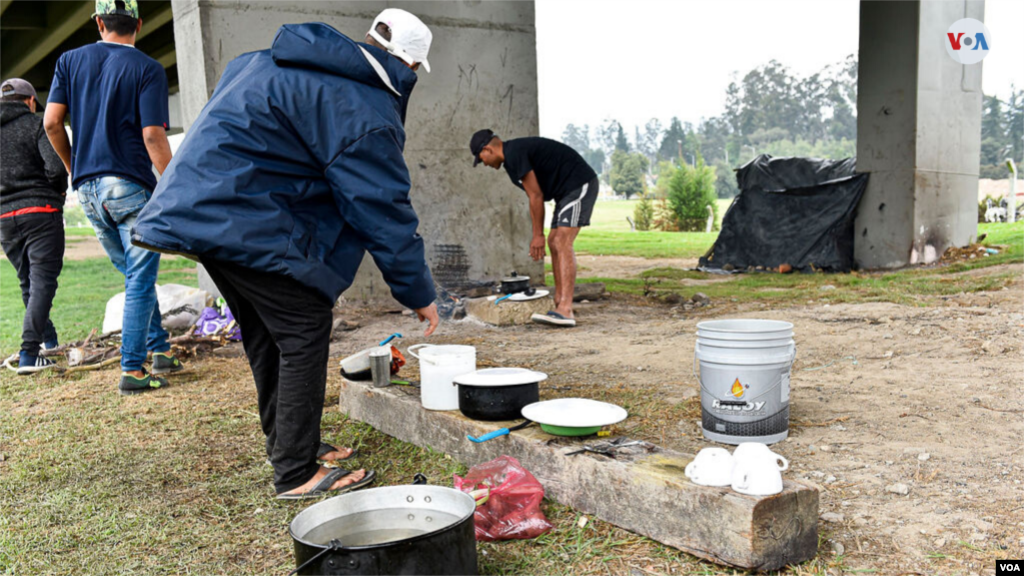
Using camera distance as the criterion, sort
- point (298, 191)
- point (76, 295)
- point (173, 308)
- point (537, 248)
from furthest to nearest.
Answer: point (76, 295) → point (537, 248) → point (173, 308) → point (298, 191)

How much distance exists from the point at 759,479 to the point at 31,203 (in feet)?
17.3

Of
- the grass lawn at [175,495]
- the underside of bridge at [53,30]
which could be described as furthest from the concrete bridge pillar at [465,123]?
the underside of bridge at [53,30]

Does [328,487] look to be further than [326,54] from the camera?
Yes

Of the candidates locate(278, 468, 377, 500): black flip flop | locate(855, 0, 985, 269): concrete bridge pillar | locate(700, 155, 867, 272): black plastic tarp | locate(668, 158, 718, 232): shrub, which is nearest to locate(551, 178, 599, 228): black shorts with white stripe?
locate(278, 468, 377, 500): black flip flop

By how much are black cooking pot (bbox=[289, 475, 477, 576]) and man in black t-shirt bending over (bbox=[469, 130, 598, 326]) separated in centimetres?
423

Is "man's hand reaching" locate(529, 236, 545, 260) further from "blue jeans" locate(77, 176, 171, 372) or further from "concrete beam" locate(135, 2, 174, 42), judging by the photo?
"concrete beam" locate(135, 2, 174, 42)

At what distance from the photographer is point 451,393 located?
3234 millimetres

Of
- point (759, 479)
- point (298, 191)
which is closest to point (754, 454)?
point (759, 479)

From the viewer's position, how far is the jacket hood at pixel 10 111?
5.28 m

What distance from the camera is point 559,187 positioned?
259 inches

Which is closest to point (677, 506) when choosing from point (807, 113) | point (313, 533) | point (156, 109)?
point (313, 533)

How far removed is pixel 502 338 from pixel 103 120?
318 centimetres

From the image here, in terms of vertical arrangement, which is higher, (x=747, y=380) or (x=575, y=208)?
(x=575, y=208)

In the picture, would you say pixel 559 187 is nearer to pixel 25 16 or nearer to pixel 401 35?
pixel 401 35
